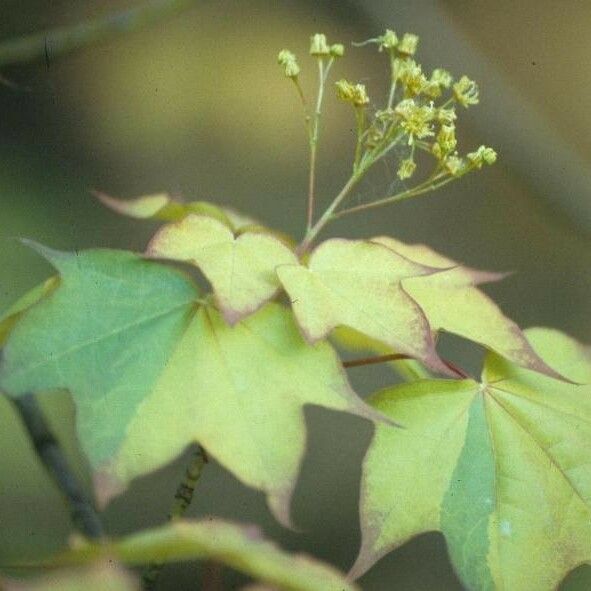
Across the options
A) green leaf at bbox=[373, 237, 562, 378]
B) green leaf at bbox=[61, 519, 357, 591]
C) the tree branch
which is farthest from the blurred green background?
green leaf at bbox=[61, 519, 357, 591]

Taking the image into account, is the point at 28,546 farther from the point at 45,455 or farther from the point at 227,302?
the point at 227,302

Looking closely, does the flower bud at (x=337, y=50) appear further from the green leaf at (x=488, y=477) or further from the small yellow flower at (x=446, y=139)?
the green leaf at (x=488, y=477)

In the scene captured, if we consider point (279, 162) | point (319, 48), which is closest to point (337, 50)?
point (319, 48)

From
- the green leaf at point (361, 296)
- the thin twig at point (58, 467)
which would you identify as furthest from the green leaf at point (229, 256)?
the thin twig at point (58, 467)

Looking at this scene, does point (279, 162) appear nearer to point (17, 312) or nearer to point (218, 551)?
point (17, 312)

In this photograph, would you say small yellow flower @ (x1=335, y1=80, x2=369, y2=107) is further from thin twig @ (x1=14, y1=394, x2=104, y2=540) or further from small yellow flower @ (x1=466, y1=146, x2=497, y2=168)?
thin twig @ (x1=14, y1=394, x2=104, y2=540)

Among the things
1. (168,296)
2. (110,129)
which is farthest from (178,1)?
(168,296)
